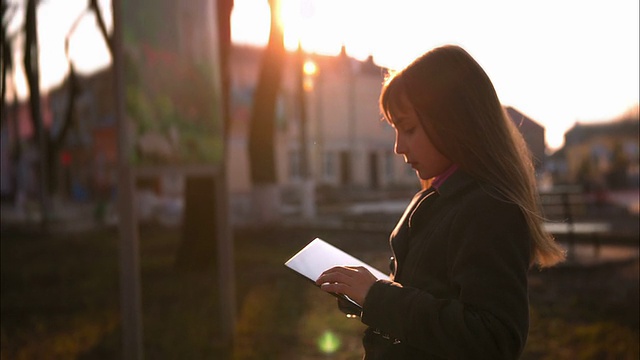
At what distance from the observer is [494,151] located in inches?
70.1

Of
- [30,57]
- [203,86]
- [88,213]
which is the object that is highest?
[30,57]

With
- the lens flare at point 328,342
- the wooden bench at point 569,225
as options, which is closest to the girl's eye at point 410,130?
the lens flare at point 328,342

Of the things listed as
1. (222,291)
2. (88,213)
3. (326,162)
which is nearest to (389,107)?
(222,291)

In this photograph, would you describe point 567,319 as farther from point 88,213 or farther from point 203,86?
point 88,213

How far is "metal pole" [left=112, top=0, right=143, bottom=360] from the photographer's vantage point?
4.80 m

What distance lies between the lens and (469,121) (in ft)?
5.78

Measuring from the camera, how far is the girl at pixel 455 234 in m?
1.64

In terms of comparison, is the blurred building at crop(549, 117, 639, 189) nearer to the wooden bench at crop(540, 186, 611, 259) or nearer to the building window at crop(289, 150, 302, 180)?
the building window at crop(289, 150, 302, 180)

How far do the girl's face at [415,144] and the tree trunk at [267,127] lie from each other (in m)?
14.2

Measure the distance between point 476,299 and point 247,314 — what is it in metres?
5.99

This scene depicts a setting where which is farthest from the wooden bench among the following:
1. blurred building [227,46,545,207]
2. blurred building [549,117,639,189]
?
blurred building [227,46,545,207]

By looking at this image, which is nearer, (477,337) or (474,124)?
(477,337)

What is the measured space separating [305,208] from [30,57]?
9.09m

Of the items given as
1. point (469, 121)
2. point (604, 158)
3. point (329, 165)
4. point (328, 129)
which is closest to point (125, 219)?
point (469, 121)
